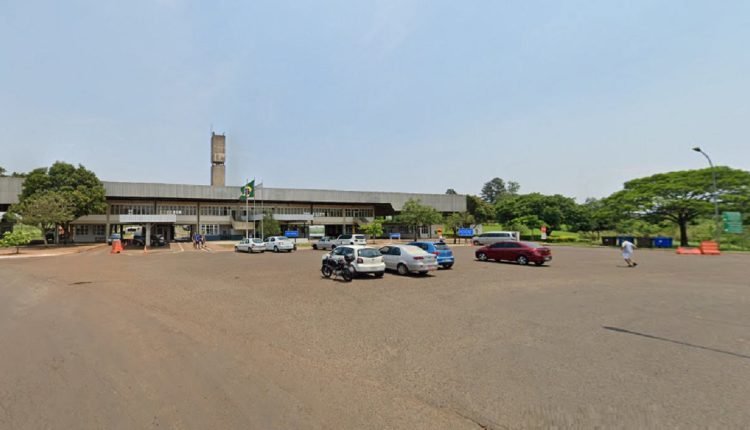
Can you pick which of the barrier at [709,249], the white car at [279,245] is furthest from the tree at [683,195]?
the white car at [279,245]

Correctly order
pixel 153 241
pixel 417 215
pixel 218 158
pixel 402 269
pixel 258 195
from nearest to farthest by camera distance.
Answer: pixel 402 269 < pixel 153 241 < pixel 417 215 < pixel 258 195 < pixel 218 158

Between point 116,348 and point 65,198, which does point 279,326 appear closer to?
point 116,348

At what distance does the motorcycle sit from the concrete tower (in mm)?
62428

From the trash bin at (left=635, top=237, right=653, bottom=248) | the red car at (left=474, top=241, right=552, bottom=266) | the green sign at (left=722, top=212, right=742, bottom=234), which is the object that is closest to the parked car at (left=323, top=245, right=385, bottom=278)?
the red car at (left=474, top=241, right=552, bottom=266)

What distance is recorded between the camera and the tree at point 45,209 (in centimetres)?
3822

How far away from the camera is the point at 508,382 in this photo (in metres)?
4.91

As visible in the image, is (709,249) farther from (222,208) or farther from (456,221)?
(222,208)

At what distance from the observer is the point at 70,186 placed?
144ft

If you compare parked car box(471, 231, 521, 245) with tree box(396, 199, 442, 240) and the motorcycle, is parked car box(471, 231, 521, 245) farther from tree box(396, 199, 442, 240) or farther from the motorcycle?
the motorcycle

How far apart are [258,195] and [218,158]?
65.0 ft

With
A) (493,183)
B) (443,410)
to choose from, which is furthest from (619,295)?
(493,183)

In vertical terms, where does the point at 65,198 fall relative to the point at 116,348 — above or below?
above

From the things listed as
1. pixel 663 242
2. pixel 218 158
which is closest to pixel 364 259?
pixel 663 242

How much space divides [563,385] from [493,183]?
191691 millimetres
